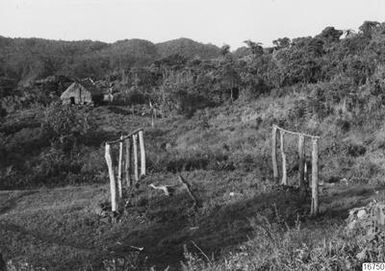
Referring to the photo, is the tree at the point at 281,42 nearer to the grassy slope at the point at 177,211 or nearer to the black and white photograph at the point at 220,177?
the black and white photograph at the point at 220,177

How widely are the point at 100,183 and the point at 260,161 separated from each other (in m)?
5.62

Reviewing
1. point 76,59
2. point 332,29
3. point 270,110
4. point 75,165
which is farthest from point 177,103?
point 76,59

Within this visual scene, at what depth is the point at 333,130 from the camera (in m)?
24.3

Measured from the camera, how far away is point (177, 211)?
1343 cm

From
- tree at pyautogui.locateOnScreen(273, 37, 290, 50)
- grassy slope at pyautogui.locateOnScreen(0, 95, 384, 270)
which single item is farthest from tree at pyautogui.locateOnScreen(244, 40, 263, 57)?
grassy slope at pyautogui.locateOnScreen(0, 95, 384, 270)

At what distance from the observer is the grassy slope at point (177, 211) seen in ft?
35.9

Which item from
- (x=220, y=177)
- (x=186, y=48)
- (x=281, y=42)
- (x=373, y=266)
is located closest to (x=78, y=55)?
(x=186, y=48)

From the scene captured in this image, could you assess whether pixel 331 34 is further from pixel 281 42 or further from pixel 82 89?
pixel 82 89

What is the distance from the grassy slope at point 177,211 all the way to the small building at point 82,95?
2690cm

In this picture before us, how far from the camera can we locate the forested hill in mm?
94094

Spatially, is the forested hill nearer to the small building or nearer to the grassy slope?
the small building

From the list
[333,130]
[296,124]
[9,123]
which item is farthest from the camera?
[9,123]

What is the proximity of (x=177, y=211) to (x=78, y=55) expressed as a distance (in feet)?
381

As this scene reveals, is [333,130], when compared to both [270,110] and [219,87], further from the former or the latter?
[219,87]
